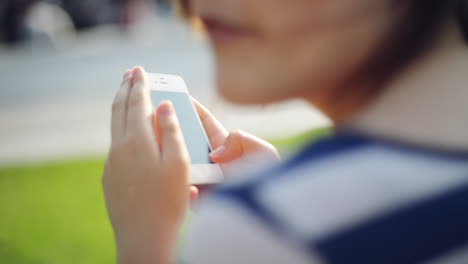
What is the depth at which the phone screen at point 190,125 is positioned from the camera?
881 mm

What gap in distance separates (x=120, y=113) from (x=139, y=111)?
4 centimetres

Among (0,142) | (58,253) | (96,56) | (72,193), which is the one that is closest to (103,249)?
(58,253)

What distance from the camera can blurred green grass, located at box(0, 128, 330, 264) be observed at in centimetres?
286

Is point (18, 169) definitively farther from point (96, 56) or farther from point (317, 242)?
point (96, 56)

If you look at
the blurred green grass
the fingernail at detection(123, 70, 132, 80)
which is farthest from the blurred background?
the fingernail at detection(123, 70, 132, 80)

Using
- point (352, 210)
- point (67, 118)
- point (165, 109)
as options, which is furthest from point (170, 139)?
point (67, 118)

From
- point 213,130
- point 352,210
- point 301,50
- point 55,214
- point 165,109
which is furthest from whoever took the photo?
point 55,214

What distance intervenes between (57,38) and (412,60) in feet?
37.5

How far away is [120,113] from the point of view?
30.1 inches

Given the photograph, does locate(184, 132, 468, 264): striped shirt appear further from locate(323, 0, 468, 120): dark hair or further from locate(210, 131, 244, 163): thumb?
locate(210, 131, 244, 163): thumb

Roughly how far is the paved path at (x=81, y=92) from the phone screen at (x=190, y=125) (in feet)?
1.87

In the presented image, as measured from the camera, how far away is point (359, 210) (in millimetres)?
502

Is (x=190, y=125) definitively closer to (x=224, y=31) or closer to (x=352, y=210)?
(x=224, y=31)

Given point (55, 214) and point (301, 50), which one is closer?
point (301, 50)
